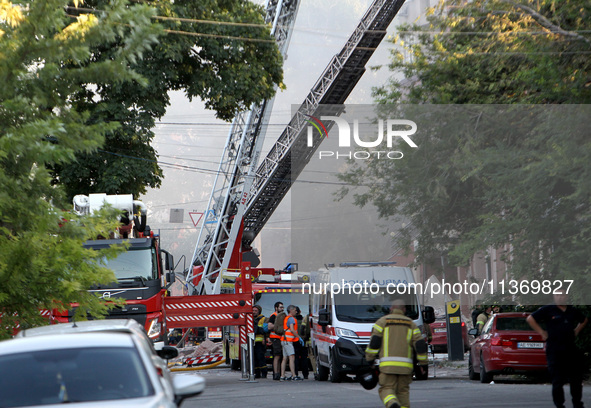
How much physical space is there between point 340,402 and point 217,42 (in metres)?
12.2

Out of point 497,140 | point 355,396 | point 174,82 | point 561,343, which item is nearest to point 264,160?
point 174,82

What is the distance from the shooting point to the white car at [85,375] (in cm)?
639

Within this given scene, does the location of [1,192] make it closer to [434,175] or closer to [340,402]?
[340,402]

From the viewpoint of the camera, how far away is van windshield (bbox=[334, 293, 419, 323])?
766 inches

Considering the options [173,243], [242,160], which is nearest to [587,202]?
[242,160]

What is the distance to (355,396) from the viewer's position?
51.4 feet

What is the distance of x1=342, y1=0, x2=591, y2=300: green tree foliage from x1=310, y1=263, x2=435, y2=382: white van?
4.54 feet

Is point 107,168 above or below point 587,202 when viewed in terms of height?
above

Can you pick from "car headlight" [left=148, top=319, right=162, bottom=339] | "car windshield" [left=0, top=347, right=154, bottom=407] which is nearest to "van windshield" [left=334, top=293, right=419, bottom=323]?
"car headlight" [left=148, top=319, right=162, bottom=339]

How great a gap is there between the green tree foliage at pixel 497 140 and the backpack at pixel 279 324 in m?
4.25

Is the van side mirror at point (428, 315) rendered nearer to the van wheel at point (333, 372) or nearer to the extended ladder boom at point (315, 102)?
the van wheel at point (333, 372)

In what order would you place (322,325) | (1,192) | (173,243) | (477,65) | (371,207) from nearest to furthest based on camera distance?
(1,192)
(322,325)
(477,65)
(371,207)
(173,243)

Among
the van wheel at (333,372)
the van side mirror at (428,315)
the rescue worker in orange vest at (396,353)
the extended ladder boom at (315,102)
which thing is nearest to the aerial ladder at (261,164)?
the extended ladder boom at (315,102)

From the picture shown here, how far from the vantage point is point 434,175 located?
76.7 feet
